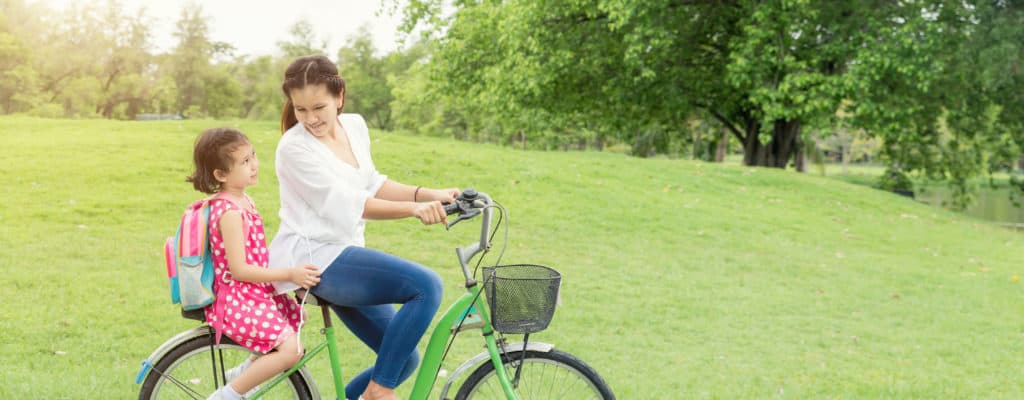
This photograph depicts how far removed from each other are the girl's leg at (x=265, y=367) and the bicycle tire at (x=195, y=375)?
0.11m

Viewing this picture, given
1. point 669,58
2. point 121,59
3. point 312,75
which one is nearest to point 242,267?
point 312,75

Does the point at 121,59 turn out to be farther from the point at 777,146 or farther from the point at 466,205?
the point at 466,205

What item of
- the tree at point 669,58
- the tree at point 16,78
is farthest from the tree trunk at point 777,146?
the tree at point 16,78

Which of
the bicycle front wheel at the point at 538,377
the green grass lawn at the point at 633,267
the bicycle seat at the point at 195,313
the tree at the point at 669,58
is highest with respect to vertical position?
the tree at the point at 669,58

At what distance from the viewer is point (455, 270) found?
1009 cm

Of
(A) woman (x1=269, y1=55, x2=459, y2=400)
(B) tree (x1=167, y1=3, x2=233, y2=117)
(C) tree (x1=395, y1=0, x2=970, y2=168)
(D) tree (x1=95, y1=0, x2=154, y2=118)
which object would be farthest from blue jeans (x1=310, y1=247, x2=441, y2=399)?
(B) tree (x1=167, y1=3, x2=233, y2=117)

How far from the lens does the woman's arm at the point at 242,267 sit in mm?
3256

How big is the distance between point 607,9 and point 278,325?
56.8 ft

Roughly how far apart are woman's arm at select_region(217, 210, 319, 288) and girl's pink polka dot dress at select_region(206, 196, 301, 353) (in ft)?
0.15

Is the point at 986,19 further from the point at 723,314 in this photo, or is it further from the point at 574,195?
the point at 723,314

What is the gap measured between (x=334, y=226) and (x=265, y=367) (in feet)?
2.01

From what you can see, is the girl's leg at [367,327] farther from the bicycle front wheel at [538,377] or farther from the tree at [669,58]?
the tree at [669,58]

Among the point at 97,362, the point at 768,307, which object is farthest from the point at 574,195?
the point at 97,362

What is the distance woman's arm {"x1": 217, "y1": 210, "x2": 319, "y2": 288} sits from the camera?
3.26 meters
